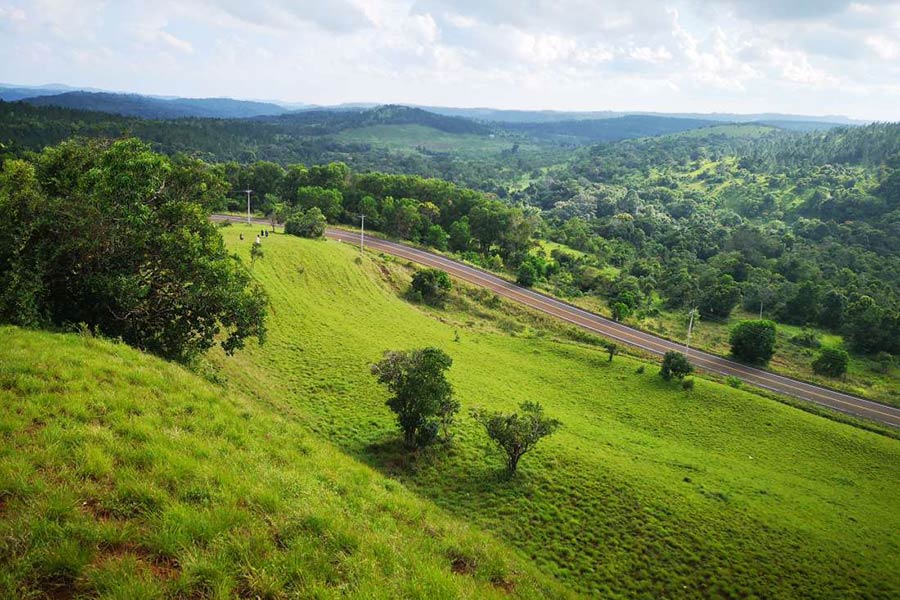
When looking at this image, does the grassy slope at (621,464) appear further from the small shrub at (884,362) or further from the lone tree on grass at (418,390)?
the small shrub at (884,362)

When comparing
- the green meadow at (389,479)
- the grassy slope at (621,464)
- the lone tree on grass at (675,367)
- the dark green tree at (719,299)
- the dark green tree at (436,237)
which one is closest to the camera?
the green meadow at (389,479)

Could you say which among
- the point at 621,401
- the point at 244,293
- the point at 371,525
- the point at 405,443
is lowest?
the point at 621,401

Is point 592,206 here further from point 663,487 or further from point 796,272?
point 663,487

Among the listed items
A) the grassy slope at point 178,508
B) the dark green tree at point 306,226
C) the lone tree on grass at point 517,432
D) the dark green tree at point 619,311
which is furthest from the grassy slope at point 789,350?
the grassy slope at point 178,508

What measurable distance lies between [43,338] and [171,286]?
283 inches

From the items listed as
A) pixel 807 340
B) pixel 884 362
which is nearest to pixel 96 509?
pixel 807 340

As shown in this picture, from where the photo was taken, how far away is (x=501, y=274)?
92.6 metres

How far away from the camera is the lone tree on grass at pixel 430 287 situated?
7404 centimetres

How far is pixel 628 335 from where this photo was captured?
239ft

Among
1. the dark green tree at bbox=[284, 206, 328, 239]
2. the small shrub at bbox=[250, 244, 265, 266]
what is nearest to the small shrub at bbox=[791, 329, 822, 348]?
the dark green tree at bbox=[284, 206, 328, 239]

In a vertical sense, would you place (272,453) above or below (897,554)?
above

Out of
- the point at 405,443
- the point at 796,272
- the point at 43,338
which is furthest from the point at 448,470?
Result: the point at 796,272

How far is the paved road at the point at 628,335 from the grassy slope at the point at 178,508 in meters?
60.4

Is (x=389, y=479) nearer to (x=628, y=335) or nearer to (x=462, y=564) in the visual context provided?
(x=462, y=564)
